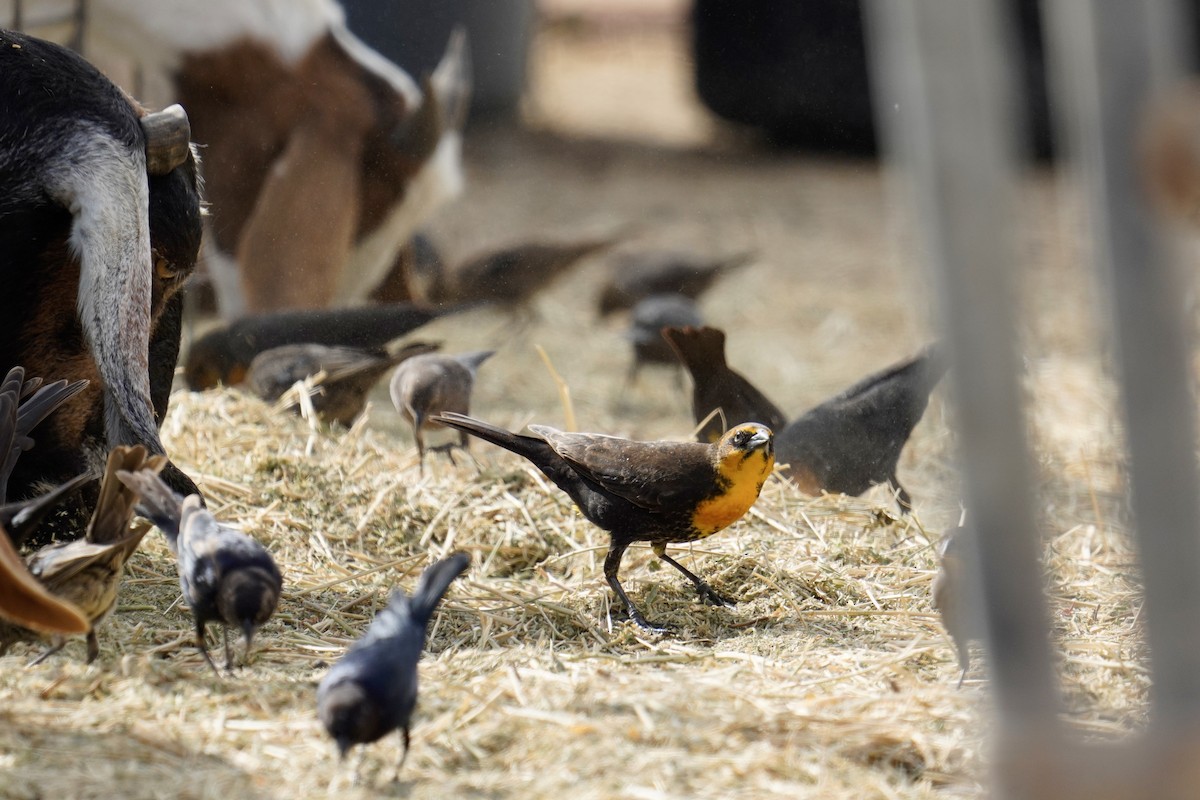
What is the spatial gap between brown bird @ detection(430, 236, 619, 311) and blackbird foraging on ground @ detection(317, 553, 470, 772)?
8.74ft

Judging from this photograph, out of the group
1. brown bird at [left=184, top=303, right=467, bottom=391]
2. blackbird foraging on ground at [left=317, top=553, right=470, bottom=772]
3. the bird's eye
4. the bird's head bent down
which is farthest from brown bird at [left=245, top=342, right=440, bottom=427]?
blackbird foraging on ground at [left=317, top=553, right=470, bottom=772]

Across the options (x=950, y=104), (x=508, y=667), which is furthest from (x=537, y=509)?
(x=950, y=104)

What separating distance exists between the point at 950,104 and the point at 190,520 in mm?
1811

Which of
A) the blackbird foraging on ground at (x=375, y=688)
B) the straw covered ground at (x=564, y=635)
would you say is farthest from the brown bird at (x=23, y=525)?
the blackbird foraging on ground at (x=375, y=688)

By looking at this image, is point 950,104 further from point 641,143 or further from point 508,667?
point 641,143

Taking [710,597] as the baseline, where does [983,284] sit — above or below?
above

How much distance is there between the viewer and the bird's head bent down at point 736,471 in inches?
112

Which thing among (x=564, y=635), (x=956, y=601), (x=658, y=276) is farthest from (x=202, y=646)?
(x=658, y=276)

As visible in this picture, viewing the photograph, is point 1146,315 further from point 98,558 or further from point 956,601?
point 98,558

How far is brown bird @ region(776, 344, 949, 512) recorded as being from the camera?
380cm

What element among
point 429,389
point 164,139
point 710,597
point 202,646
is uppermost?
point 164,139

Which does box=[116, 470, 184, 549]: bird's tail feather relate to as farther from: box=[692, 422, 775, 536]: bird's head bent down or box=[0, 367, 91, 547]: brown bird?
box=[692, 422, 775, 536]: bird's head bent down

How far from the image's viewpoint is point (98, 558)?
242 centimetres

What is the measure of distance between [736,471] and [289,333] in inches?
90.5
